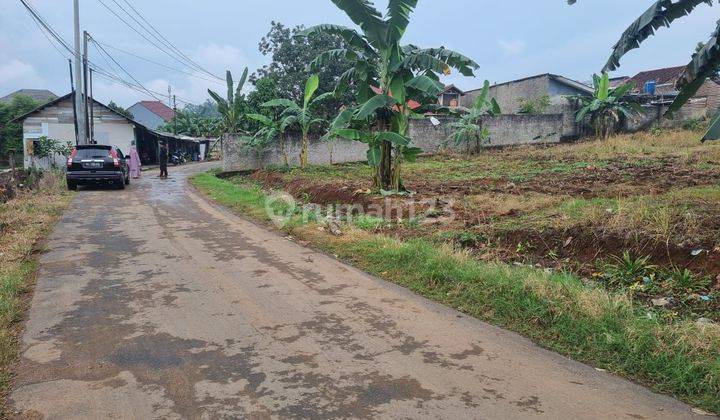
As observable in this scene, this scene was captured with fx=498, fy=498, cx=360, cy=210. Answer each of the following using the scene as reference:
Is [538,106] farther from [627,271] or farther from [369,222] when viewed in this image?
[627,271]

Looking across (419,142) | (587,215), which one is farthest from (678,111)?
(587,215)

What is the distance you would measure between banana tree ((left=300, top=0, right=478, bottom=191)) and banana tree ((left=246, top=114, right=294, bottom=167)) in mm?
7734

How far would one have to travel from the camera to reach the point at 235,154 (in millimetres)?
20969

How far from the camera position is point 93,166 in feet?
50.2

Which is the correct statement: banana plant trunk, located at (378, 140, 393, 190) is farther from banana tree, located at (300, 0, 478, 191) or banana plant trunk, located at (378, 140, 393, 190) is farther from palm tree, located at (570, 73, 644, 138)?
palm tree, located at (570, 73, 644, 138)

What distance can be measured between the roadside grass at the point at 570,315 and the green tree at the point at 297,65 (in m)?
28.6

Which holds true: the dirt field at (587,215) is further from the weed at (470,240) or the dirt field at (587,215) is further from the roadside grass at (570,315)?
the roadside grass at (570,315)

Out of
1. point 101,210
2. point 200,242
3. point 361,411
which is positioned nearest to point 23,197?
point 101,210

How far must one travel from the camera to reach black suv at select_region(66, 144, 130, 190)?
1515 centimetres

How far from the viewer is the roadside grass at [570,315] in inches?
134

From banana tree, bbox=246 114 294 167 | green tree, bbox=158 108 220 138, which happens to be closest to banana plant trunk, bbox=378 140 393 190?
banana tree, bbox=246 114 294 167

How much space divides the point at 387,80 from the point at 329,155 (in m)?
12.3

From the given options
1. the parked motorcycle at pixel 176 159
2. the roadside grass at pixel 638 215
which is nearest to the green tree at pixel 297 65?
the parked motorcycle at pixel 176 159

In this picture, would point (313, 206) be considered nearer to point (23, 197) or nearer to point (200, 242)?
point (200, 242)
